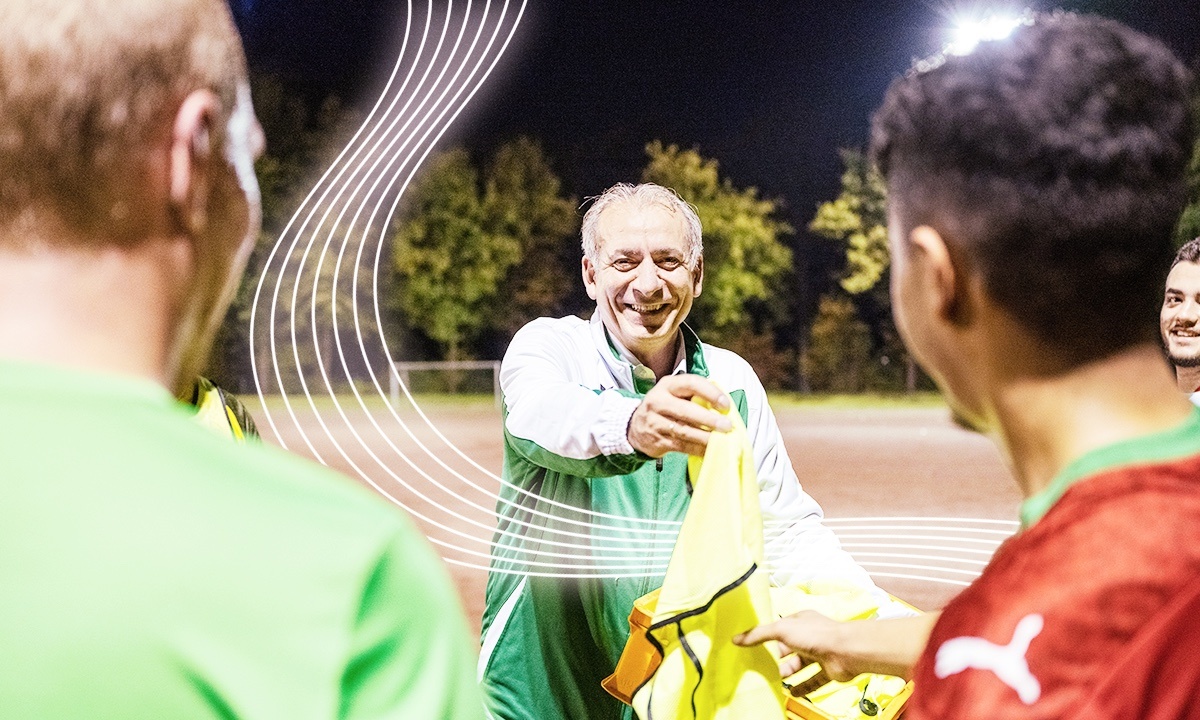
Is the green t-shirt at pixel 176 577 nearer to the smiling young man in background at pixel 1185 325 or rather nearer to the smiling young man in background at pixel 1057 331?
the smiling young man in background at pixel 1057 331

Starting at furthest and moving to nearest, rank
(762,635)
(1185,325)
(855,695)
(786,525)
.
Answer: (1185,325)
(786,525)
(855,695)
(762,635)

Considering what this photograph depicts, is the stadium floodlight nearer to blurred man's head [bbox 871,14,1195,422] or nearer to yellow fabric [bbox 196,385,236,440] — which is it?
blurred man's head [bbox 871,14,1195,422]

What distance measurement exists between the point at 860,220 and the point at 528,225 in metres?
11.3

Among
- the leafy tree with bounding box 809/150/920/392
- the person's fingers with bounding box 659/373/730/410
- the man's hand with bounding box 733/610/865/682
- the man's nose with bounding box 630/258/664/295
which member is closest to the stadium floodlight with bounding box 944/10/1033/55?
the person's fingers with bounding box 659/373/730/410

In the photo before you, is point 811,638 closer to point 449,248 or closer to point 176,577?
point 176,577

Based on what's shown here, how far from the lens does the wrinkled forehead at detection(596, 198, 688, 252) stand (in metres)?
3.67

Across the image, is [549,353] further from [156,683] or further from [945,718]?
[156,683]

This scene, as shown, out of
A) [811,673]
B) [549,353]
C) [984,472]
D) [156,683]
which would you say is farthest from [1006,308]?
[984,472]

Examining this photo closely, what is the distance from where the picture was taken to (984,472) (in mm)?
16562

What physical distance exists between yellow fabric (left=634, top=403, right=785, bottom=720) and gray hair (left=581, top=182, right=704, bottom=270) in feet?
5.37

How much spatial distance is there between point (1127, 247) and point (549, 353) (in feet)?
8.02

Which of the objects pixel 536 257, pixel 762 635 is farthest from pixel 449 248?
pixel 762 635

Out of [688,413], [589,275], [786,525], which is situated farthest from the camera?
[589,275]

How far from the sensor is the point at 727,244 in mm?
34062
